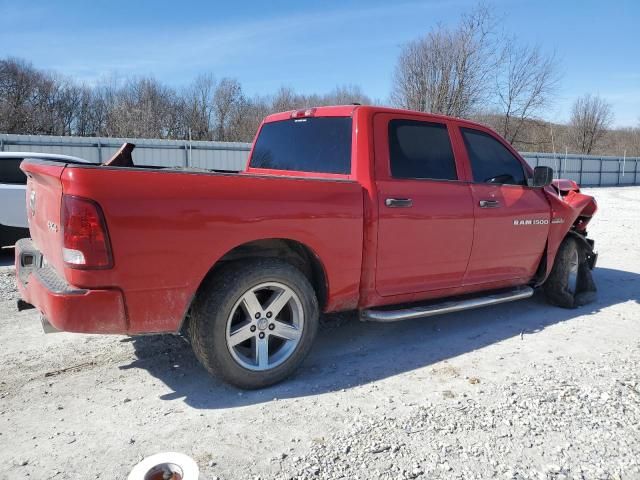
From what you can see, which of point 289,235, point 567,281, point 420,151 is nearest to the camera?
point 289,235

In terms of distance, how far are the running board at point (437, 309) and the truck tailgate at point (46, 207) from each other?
214 cm

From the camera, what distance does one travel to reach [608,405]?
10.2 ft

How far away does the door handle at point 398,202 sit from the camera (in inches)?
143

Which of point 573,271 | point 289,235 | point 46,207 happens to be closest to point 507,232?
point 573,271

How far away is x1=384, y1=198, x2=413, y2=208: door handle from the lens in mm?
3640

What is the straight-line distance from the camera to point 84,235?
2.58m

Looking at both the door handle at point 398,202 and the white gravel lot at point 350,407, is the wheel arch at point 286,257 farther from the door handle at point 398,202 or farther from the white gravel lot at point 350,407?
the door handle at point 398,202

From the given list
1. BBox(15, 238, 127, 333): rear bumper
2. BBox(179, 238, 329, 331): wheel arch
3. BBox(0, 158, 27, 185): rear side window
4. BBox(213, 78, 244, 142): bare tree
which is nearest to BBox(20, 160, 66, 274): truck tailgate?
BBox(15, 238, 127, 333): rear bumper

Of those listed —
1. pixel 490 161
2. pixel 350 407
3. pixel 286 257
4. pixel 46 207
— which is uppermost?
pixel 490 161

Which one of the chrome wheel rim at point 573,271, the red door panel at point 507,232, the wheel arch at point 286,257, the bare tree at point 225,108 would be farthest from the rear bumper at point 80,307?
the bare tree at point 225,108

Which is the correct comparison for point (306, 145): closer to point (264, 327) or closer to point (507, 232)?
point (264, 327)

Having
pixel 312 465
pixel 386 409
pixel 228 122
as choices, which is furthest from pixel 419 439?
pixel 228 122

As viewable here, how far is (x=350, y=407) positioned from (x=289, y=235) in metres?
1.16

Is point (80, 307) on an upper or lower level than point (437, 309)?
upper
